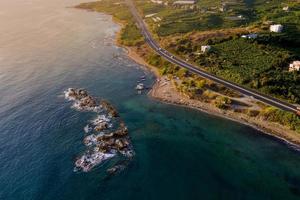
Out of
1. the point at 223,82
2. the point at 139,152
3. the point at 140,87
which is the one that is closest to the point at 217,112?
the point at 223,82

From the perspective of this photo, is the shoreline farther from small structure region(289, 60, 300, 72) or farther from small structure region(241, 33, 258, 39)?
small structure region(241, 33, 258, 39)

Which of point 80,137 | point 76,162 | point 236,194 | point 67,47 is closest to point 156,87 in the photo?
point 80,137

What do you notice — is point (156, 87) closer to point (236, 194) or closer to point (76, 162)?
point (76, 162)

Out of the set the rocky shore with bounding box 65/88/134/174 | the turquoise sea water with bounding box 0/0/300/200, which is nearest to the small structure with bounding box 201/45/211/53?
the turquoise sea water with bounding box 0/0/300/200

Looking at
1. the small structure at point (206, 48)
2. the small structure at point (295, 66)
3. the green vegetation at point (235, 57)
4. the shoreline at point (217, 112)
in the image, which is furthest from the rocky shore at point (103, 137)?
the small structure at point (295, 66)

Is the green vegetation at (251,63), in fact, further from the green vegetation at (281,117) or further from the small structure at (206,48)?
the green vegetation at (281,117)
